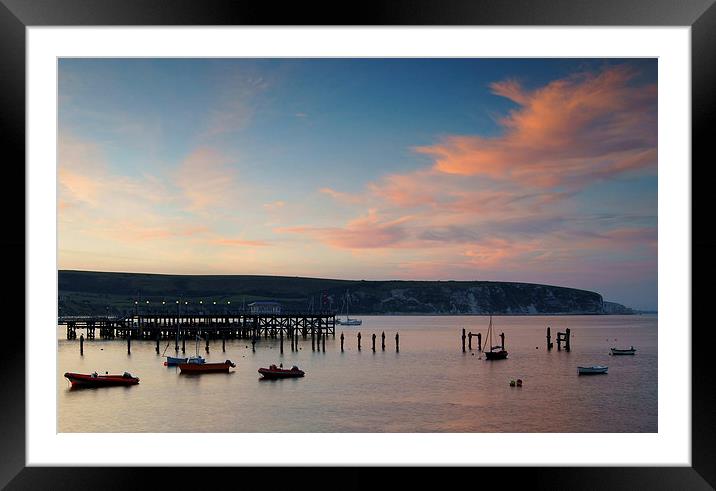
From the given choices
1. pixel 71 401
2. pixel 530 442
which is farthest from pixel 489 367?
pixel 530 442

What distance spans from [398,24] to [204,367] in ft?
67.3

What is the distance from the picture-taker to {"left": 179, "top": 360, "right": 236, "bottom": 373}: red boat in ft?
71.8

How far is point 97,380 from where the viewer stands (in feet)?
63.5

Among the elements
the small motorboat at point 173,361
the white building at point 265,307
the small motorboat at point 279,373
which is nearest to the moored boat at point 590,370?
the small motorboat at point 279,373

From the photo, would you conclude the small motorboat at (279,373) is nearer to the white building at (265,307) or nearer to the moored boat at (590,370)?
the moored boat at (590,370)

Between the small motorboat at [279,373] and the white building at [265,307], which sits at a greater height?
the small motorboat at [279,373]

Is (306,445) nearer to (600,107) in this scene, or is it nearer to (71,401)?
(71,401)

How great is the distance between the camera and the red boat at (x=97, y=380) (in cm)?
1911

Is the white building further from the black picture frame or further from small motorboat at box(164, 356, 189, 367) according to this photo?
the black picture frame

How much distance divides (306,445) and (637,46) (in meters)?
2.96

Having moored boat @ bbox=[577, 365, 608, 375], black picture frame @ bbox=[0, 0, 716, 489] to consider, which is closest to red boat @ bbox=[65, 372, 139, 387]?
moored boat @ bbox=[577, 365, 608, 375]

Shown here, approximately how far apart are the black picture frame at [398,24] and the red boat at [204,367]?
1930 centimetres

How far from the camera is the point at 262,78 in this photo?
38625 millimetres

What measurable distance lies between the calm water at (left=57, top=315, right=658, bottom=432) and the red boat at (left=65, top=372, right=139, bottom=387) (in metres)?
0.31
